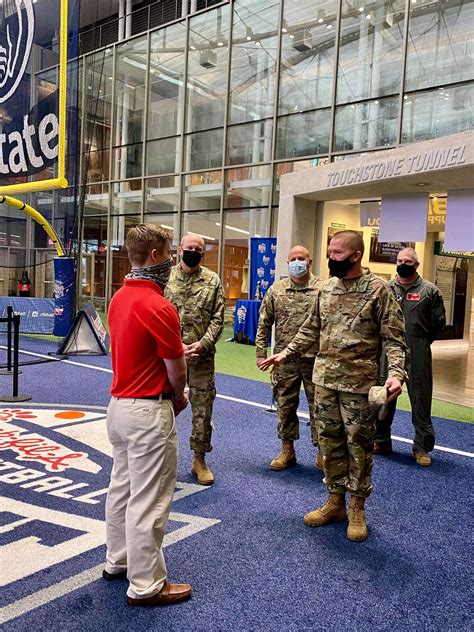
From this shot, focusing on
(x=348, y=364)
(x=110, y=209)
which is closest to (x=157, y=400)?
(x=348, y=364)

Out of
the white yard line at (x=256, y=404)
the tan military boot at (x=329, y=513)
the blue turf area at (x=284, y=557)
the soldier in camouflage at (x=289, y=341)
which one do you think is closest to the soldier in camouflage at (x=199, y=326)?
the blue turf area at (x=284, y=557)

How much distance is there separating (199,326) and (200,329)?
2cm

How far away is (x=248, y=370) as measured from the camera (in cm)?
924

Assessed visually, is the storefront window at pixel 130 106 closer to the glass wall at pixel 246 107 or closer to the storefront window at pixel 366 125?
the glass wall at pixel 246 107

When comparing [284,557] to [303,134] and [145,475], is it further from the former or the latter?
[303,134]

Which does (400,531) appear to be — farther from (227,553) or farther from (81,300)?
(81,300)

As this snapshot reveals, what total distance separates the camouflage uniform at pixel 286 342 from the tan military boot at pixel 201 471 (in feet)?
2.35

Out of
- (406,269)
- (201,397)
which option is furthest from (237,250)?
(201,397)

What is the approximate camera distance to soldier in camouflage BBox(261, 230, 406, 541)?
3.33m

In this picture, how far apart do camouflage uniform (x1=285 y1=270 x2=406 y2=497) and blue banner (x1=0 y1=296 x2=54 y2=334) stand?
8937mm

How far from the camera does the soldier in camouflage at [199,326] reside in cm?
412

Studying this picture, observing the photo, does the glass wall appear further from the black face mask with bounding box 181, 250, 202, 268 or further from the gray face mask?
the gray face mask

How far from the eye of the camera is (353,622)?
2477mm

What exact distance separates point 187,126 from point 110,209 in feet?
13.2
